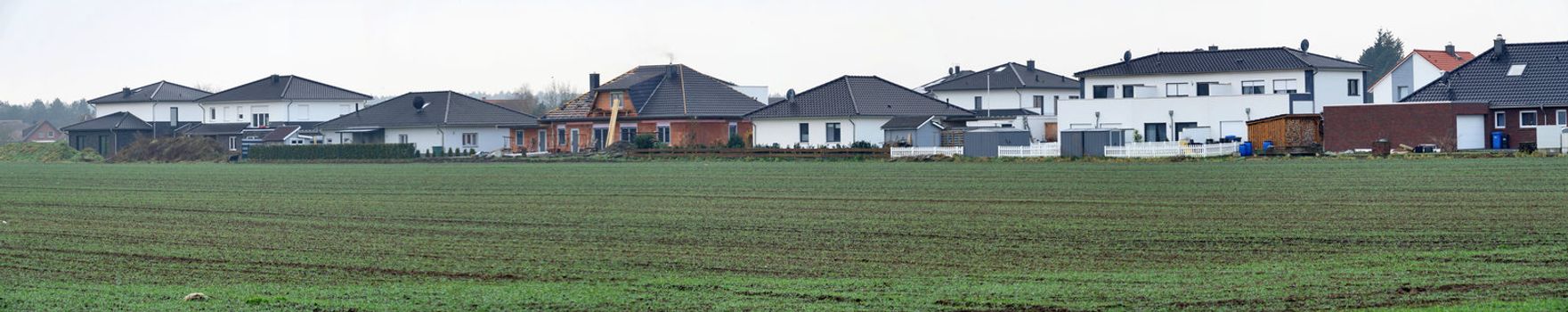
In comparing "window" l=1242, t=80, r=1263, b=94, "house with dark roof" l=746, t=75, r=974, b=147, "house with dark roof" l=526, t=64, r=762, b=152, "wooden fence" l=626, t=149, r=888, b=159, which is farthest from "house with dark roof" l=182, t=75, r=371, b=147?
"window" l=1242, t=80, r=1263, b=94

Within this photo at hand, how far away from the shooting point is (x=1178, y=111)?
60.6 m

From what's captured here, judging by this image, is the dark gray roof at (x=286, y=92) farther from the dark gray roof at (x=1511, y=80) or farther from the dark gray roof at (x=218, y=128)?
the dark gray roof at (x=1511, y=80)

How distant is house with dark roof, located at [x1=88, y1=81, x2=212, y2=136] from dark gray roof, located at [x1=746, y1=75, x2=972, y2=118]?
4264 centimetres

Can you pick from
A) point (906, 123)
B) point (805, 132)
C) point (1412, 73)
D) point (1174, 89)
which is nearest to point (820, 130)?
point (805, 132)

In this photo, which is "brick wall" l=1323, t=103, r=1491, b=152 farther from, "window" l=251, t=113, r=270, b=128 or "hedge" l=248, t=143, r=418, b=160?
A: "window" l=251, t=113, r=270, b=128

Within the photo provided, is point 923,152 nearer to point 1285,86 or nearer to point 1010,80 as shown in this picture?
point 1285,86

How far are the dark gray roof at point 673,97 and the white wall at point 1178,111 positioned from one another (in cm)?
1909

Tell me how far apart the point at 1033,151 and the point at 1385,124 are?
1110 cm

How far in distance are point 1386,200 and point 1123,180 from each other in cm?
862

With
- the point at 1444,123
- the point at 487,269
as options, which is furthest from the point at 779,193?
the point at 1444,123

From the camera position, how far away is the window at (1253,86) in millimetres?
63469

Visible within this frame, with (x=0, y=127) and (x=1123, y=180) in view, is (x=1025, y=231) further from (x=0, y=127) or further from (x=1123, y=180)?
(x=0, y=127)

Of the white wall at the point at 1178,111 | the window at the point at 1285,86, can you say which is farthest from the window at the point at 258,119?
the window at the point at 1285,86

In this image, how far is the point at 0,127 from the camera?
6786 inches
